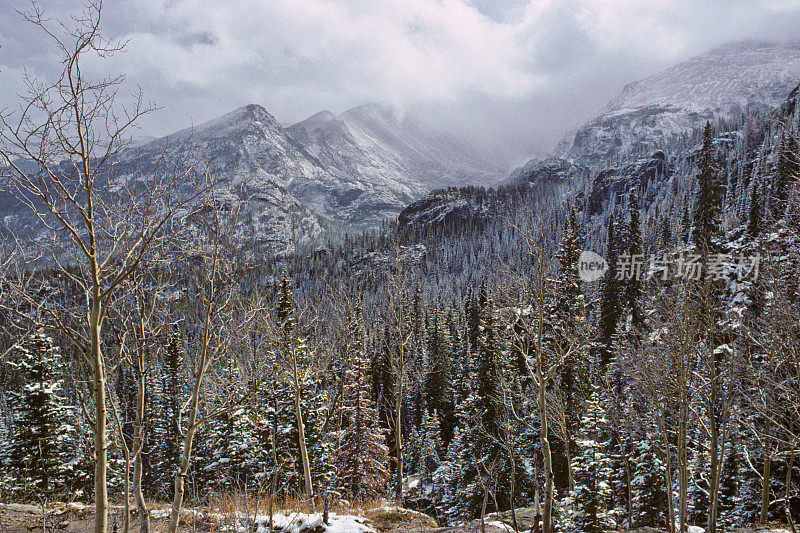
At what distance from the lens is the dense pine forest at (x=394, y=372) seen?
6414 millimetres

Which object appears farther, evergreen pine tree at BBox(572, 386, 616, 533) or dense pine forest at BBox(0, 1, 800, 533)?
evergreen pine tree at BBox(572, 386, 616, 533)

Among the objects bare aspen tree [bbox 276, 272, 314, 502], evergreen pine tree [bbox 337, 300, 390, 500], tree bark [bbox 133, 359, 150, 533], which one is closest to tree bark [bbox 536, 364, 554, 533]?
bare aspen tree [bbox 276, 272, 314, 502]

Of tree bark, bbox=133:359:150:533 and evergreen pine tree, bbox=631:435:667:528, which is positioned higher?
tree bark, bbox=133:359:150:533

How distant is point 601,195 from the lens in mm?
162750

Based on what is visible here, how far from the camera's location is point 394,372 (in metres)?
17.5

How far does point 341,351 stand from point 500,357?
35.0 ft

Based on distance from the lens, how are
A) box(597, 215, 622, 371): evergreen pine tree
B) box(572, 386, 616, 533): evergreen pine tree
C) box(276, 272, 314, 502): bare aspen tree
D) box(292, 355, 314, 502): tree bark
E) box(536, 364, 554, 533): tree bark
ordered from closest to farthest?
box(536, 364, 554, 533): tree bark < box(292, 355, 314, 502): tree bark < box(276, 272, 314, 502): bare aspen tree < box(572, 386, 616, 533): evergreen pine tree < box(597, 215, 622, 371): evergreen pine tree

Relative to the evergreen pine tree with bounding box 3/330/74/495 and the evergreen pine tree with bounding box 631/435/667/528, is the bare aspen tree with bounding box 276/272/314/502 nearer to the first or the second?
the evergreen pine tree with bounding box 3/330/74/495

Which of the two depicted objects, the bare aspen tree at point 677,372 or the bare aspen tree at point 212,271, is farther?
the bare aspen tree at point 677,372

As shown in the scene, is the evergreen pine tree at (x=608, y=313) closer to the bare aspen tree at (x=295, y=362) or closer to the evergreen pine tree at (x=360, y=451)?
the evergreen pine tree at (x=360, y=451)

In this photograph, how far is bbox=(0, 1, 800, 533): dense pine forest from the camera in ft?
21.0

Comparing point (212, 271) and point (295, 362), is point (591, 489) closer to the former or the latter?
point (295, 362)

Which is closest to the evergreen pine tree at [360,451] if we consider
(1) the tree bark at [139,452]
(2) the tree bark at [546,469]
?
(2) the tree bark at [546,469]

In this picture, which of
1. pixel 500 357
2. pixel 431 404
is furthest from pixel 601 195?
pixel 500 357
